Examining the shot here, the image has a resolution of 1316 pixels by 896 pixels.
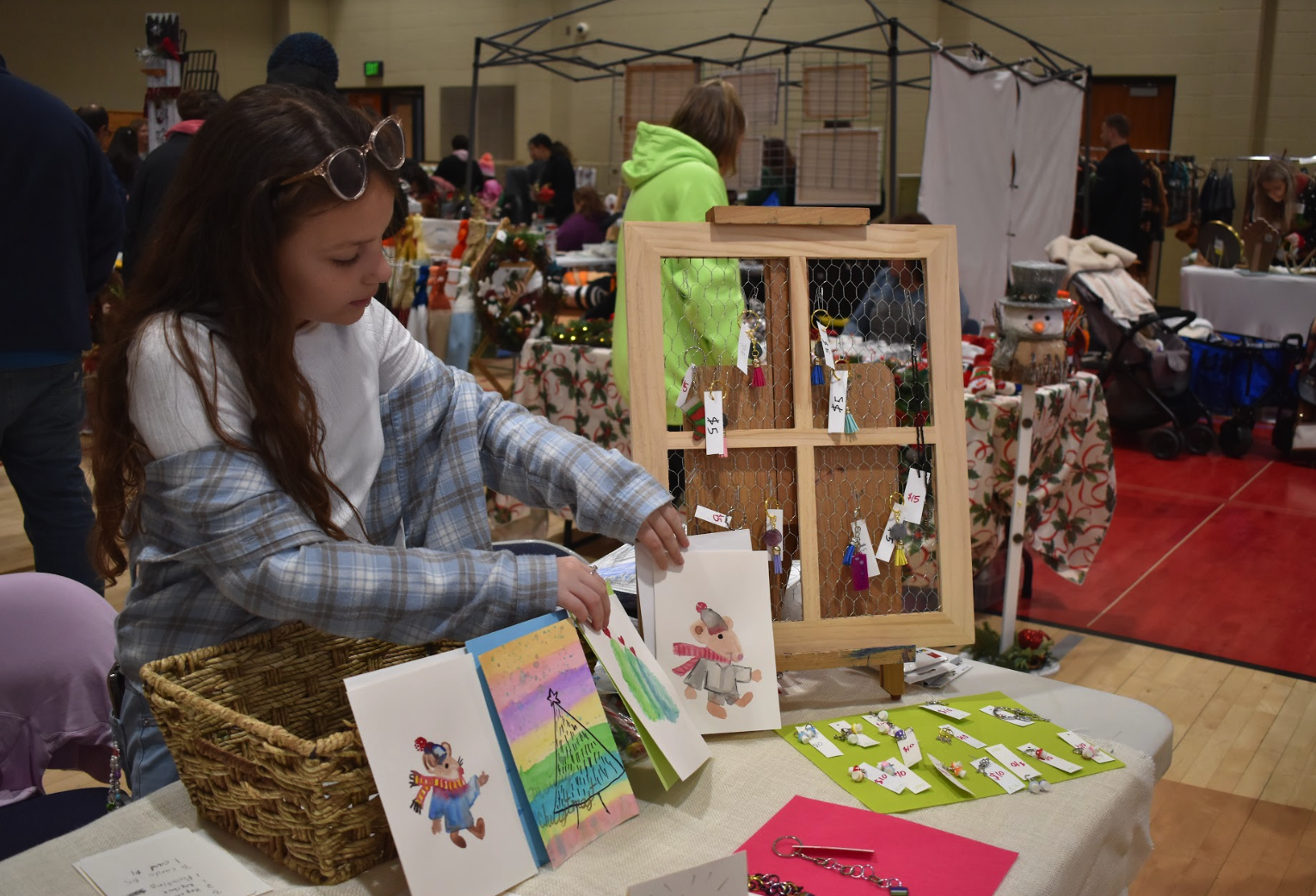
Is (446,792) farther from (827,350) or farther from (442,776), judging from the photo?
(827,350)

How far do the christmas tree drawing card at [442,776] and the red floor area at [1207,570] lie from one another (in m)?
2.93

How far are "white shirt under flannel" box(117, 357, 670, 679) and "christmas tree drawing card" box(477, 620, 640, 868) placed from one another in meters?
0.05

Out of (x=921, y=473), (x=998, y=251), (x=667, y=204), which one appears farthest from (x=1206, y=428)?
(x=921, y=473)

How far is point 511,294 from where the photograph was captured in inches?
181

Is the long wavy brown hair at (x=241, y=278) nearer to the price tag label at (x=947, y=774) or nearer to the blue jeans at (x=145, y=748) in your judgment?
the blue jeans at (x=145, y=748)

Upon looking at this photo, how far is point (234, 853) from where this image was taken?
1.05 m

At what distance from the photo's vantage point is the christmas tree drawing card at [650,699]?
1.15 metres

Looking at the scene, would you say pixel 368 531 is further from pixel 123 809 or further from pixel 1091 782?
pixel 1091 782

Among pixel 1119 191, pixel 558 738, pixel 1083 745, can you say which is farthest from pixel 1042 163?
pixel 558 738

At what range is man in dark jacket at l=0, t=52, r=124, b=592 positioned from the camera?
101 inches

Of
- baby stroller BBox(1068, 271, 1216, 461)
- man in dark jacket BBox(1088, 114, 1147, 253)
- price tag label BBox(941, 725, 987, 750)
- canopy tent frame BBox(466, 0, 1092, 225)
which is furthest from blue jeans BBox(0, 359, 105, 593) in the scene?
man in dark jacket BBox(1088, 114, 1147, 253)

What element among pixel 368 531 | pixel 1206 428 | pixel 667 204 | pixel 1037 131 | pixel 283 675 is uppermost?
pixel 1037 131

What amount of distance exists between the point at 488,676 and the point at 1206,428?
5.61 meters

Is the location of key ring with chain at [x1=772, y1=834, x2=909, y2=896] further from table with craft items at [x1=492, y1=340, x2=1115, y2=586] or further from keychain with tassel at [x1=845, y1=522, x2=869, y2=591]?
table with craft items at [x1=492, y1=340, x2=1115, y2=586]
